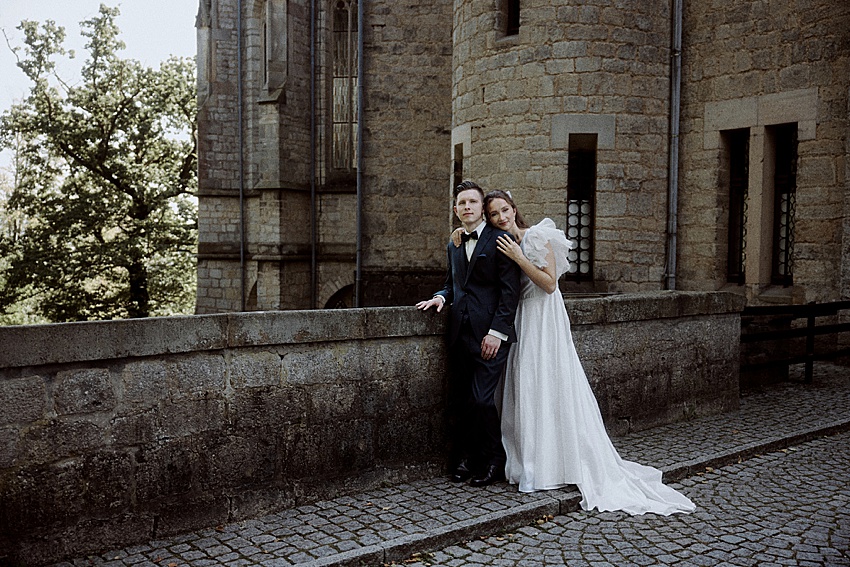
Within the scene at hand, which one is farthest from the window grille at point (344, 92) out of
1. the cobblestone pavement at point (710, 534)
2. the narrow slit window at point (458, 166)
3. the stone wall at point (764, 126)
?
the cobblestone pavement at point (710, 534)

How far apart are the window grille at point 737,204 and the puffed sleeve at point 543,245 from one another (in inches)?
268

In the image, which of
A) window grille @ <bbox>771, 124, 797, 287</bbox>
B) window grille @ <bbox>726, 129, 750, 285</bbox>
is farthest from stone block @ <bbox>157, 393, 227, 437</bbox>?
window grille @ <bbox>726, 129, 750, 285</bbox>

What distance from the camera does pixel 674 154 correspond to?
37.2ft

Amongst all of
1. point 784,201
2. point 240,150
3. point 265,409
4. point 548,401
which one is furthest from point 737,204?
point 240,150

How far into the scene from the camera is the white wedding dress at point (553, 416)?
204 inches

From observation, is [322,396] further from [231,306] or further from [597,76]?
[231,306]

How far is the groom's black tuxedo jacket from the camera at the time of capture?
17.0ft

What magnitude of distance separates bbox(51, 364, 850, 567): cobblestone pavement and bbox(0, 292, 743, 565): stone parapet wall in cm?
16

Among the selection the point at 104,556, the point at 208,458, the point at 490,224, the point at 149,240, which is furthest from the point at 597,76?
the point at 149,240

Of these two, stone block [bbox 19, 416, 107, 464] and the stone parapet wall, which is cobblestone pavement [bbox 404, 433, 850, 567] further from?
stone block [bbox 19, 416, 107, 464]

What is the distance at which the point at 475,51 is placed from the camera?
1172cm

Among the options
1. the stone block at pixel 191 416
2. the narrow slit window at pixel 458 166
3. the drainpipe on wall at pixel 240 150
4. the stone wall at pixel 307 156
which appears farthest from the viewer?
the drainpipe on wall at pixel 240 150

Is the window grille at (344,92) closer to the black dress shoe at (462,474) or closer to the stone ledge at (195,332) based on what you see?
the stone ledge at (195,332)

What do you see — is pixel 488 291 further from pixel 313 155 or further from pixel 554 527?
pixel 313 155
